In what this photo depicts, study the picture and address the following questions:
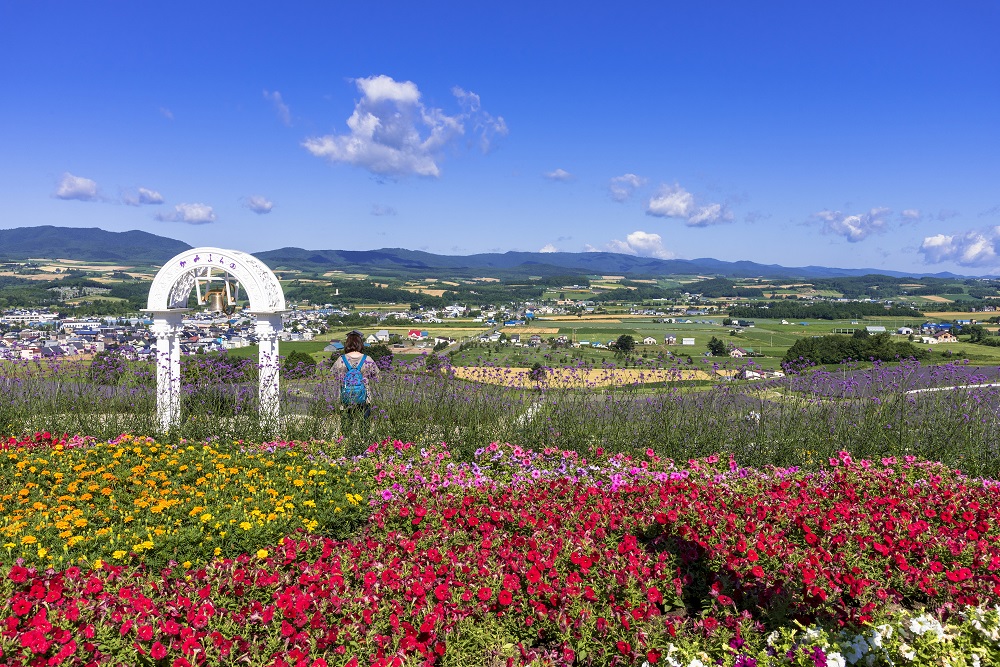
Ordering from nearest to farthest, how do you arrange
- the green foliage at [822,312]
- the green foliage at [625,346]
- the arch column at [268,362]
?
the arch column at [268,362] → the green foliage at [625,346] → the green foliage at [822,312]

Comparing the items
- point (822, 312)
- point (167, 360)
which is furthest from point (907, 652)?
point (822, 312)

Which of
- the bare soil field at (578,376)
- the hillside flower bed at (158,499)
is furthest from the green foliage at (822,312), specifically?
the hillside flower bed at (158,499)

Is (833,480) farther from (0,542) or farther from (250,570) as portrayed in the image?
(0,542)

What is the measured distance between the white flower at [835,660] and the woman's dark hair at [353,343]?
6726 mm

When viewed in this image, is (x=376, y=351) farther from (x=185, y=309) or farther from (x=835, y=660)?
(x=835, y=660)

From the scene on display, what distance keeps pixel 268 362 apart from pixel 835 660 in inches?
293

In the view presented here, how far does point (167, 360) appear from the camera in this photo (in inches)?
350

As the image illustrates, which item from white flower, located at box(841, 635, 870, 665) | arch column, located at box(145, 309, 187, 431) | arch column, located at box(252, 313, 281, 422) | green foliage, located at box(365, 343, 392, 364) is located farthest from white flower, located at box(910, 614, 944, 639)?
arch column, located at box(145, 309, 187, 431)

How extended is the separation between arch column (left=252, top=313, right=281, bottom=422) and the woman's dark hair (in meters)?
1.03

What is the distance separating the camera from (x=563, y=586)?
3514 millimetres

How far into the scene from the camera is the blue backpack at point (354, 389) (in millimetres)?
7625

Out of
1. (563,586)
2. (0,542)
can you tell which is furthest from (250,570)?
(563,586)

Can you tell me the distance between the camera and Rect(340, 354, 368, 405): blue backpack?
25.0 feet

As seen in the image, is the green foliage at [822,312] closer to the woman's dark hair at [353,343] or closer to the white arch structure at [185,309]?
the woman's dark hair at [353,343]
